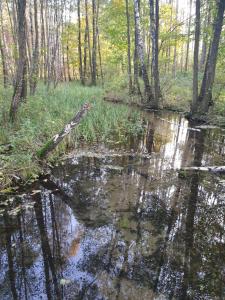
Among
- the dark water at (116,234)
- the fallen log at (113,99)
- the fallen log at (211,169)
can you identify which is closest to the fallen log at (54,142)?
the dark water at (116,234)

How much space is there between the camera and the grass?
4.93 meters

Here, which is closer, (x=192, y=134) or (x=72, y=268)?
→ (x=72, y=268)

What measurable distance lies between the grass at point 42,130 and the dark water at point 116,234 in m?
0.54

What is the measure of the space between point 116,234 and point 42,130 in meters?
3.89

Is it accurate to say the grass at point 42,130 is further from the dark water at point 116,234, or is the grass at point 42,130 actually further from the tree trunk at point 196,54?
the tree trunk at point 196,54

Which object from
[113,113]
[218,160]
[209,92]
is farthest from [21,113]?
[209,92]

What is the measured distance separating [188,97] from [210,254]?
39.8ft

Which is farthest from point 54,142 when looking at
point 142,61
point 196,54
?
point 142,61

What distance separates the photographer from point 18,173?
15.9ft

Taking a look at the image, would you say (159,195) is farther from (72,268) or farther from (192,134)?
(192,134)

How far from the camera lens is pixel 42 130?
6.55m

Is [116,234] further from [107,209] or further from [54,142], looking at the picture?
[54,142]

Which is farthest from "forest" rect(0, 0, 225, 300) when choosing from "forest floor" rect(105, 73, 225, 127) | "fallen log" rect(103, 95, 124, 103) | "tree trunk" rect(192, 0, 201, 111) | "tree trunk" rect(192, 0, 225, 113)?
"fallen log" rect(103, 95, 124, 103)

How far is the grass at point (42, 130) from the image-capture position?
16.2 ft
